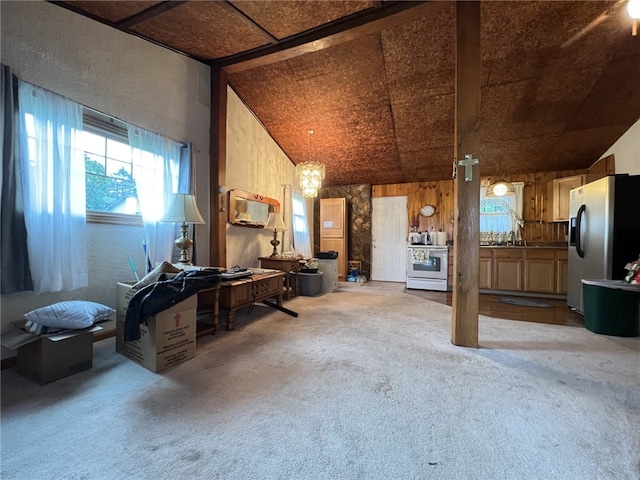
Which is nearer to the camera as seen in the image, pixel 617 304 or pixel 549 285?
pixel 617 304

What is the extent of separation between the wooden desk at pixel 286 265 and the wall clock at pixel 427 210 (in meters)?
3.26

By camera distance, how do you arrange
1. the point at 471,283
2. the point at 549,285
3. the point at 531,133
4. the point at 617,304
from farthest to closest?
1. the point at 549,285
2. the point at 531,133
3. the point at 617,304
4. the point at 471,283

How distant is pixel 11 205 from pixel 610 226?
574 cm

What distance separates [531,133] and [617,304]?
2.91 meters

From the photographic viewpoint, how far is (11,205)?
1.92 m

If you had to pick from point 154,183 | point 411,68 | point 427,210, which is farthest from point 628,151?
point 154,183

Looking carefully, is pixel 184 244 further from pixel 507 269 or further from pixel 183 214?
pixel 507 269

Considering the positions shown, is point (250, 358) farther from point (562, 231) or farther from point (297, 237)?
point (562, 231)

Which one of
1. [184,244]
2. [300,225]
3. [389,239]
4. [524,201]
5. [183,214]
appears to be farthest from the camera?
[389,239]

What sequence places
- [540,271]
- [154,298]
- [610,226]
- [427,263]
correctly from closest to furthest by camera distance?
[154,298]
[610,226]
[540,271]
[427,263]

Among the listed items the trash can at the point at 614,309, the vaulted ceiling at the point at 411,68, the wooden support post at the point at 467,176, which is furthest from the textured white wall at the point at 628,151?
the wooden support post at the point at 467,176

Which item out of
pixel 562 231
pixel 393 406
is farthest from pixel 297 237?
pixel 562 231

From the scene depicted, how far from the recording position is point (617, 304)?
9.05 ft

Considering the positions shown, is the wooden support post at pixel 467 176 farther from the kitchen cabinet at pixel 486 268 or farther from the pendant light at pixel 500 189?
the pendant light at pixel 500 189
